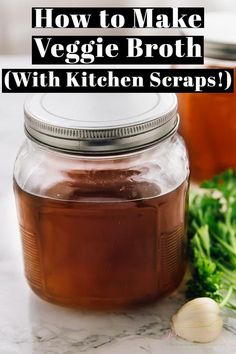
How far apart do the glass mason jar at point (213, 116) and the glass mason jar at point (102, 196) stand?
Answer: 19 cm

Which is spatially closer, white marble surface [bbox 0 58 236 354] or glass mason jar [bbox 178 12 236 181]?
→ white marble surface [bbox 0 58 236 354]

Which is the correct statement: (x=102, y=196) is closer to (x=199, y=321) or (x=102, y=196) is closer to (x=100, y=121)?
(x=100, y=121)

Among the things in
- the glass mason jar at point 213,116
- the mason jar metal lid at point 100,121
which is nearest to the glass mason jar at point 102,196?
the mason jar metal lid at point 100,121

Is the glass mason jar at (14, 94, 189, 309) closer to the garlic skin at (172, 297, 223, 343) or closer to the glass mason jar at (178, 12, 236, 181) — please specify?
the garlic skin at (172, 297, 223, 343)

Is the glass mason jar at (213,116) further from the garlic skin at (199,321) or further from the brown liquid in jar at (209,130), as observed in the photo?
the garlic skin at (199,321)

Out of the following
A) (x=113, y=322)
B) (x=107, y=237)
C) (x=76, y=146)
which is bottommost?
(x=113, y=322)

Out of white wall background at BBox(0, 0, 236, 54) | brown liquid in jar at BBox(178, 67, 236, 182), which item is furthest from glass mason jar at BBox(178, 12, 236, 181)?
white wall background at BBox(0, 0, 236, 54)

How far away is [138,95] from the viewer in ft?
2.82

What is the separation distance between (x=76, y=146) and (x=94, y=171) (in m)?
0.04

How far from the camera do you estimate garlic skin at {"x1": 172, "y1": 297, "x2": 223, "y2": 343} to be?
2.70ft

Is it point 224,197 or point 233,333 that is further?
point 224,197

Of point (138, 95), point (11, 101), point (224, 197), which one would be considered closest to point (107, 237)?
point (138, 95)

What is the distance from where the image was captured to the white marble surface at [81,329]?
822 mm

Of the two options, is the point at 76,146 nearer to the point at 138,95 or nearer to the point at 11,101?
the point at 138,95
